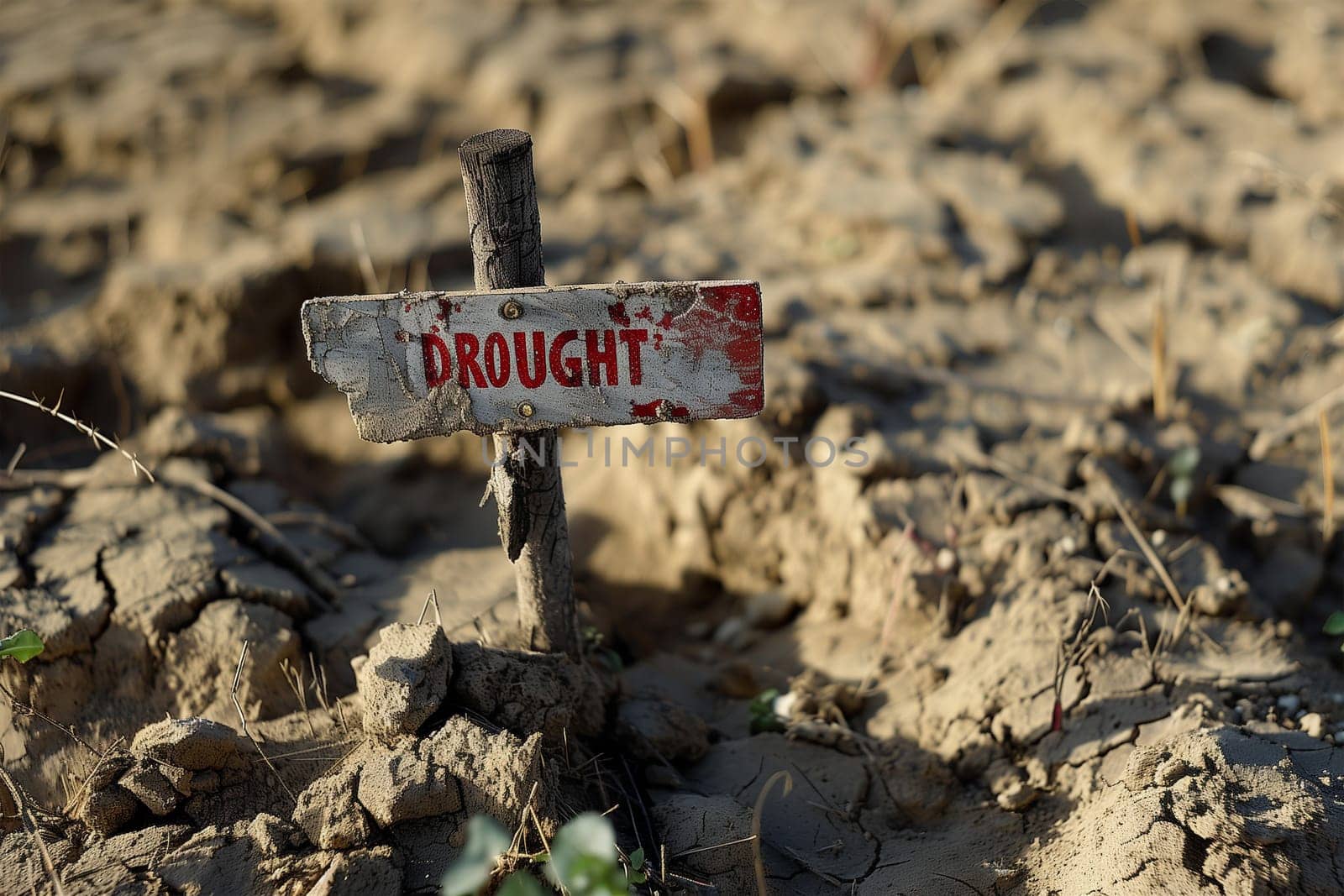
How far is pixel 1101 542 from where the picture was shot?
9.05ft

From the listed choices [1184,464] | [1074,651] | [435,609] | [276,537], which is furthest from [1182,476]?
[276,537]

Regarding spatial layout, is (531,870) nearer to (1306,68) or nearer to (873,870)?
(873,870)

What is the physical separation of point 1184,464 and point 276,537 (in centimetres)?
267

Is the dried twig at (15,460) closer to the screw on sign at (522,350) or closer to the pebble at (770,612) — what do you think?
the screw on sign at (522,350)

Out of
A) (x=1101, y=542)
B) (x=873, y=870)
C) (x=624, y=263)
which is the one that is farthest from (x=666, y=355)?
(x=624, y=263)

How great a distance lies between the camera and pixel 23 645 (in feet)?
7.02

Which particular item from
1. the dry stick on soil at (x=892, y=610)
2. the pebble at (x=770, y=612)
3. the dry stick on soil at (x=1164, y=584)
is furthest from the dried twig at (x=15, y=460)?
the dry stick on soil at (x=1164, y=584)

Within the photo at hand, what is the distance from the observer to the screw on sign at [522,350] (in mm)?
1880

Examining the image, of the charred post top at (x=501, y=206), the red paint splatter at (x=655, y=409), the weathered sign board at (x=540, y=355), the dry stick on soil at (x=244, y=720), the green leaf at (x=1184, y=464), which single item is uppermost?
the charred post top at (x=501, y=206)

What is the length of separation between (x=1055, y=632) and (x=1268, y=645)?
0.55 meters

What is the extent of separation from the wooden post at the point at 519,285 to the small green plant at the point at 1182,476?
1834mm

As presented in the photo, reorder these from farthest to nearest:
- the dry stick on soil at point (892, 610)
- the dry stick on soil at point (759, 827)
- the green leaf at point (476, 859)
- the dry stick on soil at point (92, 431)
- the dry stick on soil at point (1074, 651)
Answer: the dry stick on soil at point (892, 610), the dry stick on soil at point (1074, 651), the dry stick on soil at point (92, 431), the dry stick on soil at point (759, 827), the green leaf at point (476, 859)

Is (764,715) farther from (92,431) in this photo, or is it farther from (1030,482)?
(92,431)

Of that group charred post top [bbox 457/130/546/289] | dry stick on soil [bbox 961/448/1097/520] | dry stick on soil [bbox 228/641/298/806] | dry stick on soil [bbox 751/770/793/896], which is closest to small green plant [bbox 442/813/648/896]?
dry stick on soil [bbox 751/770/793/896]
